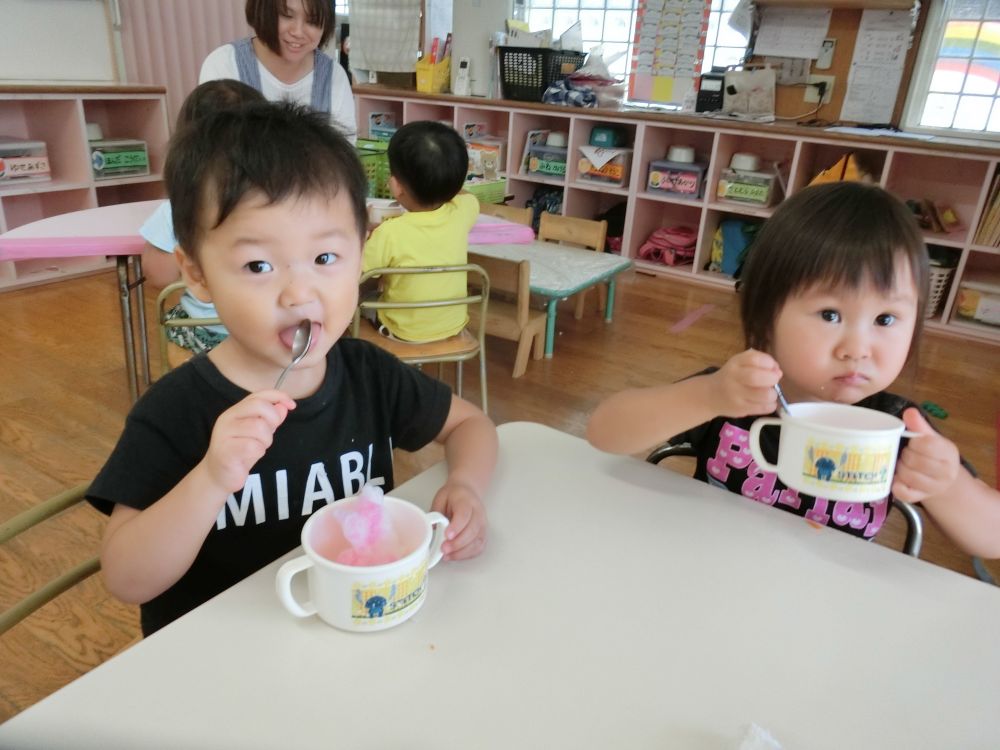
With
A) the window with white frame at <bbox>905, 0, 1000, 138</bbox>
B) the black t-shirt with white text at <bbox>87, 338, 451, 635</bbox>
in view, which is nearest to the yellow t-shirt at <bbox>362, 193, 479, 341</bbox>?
the black t-shirt with white text at <bbox>87, 338, 451, 635</bbox>

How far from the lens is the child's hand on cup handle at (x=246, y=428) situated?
61 centimetres

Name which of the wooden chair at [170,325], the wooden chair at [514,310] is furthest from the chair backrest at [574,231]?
the wooden chair at [170,325]

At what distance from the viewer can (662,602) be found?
661mm

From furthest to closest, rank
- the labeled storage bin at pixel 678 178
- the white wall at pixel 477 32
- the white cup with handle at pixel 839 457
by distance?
the white wall at pixel 477 32 → the labeled storage bin at pixel 678 178 → the white cup with handle at pixel 839 457

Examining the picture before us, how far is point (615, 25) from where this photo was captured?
480cm

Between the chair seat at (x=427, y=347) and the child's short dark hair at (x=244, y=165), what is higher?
the child's short dark hair at (x=244, y=165)

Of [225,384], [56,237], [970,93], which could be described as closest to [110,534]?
[225,384]

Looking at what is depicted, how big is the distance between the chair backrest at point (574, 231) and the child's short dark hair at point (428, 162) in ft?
4.58

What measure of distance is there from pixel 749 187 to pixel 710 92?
25.8 inches

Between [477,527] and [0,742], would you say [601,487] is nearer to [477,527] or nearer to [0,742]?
[477,527]

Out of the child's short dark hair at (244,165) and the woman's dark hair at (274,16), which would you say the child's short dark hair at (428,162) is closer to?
the woman's dark hair at (274,16)

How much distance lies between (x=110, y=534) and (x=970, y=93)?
4580 millimetres

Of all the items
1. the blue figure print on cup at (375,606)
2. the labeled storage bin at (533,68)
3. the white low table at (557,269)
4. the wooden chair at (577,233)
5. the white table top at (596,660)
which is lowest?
the white low table at (557,269)

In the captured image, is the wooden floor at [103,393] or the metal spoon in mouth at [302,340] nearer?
the metal spoon in mouth at [302,340]
